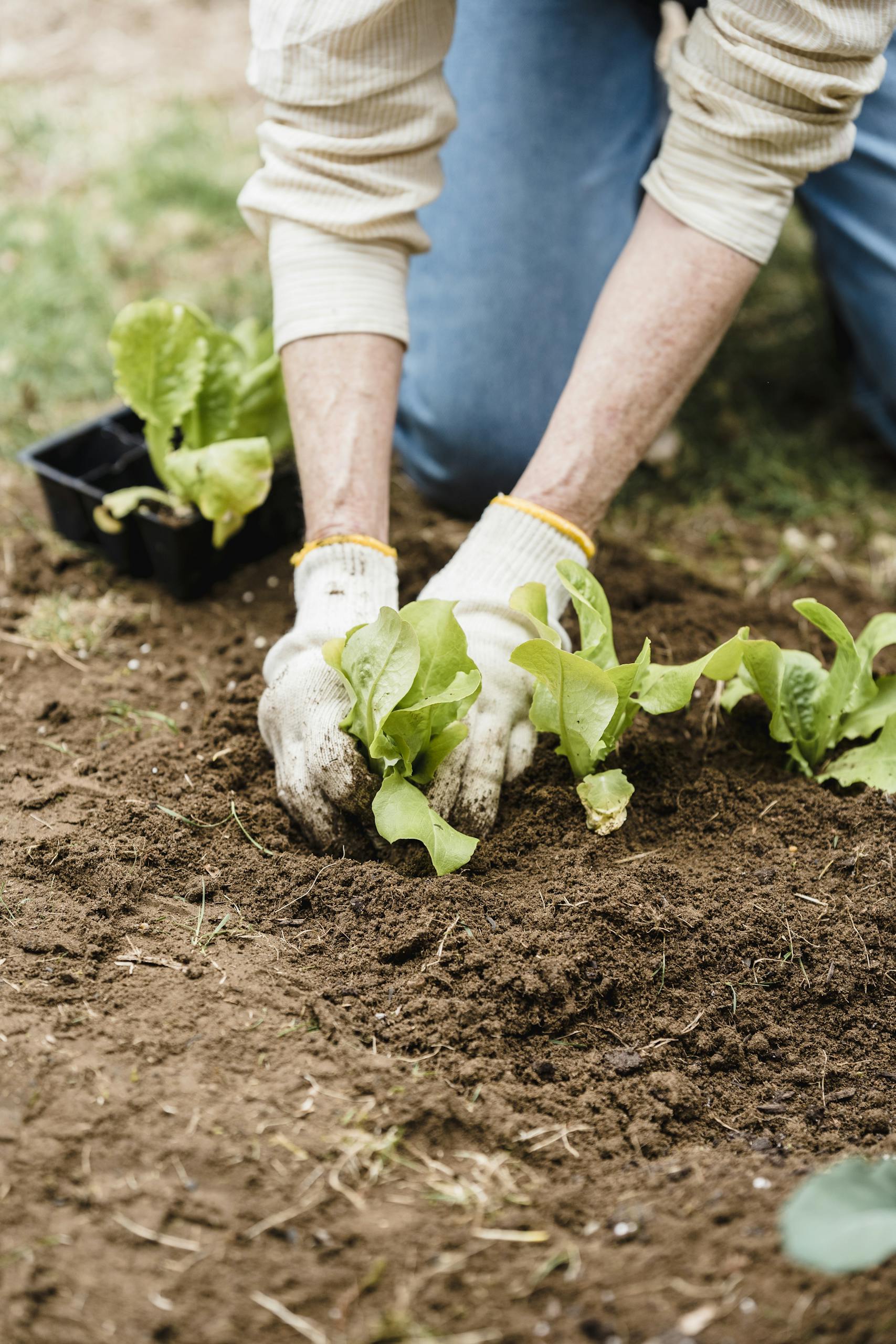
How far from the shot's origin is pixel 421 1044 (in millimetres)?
1286

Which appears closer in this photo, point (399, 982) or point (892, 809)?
point (399, 982)

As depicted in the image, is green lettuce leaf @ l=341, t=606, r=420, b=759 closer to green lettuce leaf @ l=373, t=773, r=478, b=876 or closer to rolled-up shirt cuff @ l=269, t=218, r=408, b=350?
green lettuce leaf @ l=373, t=773, r=478, b=876

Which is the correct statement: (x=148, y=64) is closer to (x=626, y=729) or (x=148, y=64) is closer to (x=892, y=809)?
(x=626, y=729)

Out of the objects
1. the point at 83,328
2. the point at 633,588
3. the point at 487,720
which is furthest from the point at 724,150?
the point at 83,328

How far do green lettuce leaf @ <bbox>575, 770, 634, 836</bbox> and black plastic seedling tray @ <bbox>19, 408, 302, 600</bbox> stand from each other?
1039 millimetres

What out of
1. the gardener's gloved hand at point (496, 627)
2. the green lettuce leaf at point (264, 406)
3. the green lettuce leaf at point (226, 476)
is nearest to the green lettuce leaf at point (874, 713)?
the gardener's gloved hand at point (496, 627)

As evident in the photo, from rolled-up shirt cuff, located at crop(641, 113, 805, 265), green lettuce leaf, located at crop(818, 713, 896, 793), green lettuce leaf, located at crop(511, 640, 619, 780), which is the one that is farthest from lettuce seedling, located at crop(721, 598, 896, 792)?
rolled-up shirt cuff, located at crop(641, 113, 805, 265)

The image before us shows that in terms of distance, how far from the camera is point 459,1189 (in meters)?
1.09

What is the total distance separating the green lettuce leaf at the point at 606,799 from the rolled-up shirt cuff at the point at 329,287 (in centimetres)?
90

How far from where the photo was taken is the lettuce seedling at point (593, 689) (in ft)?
4.97

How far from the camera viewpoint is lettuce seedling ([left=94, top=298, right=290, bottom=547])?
2.08 m

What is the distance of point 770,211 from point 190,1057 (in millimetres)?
1612

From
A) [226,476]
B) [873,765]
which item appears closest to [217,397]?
[226,476]

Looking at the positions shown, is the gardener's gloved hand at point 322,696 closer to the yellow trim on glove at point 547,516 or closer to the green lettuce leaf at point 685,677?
the yellow trim on glove at point 547,516
